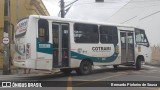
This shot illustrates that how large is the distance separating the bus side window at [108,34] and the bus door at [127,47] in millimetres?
735

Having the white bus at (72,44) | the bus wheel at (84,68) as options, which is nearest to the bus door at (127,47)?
the white bus at (72,44)

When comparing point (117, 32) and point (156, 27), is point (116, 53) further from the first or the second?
point (156, 27)

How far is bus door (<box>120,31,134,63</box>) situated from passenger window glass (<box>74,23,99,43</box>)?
2.59 metres

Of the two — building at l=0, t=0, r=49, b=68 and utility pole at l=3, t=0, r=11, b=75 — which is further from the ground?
building at l=0, t=0, r=49, b=68

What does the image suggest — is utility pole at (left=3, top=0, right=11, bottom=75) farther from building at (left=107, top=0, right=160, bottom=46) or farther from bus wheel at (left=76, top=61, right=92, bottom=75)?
building at (left=107, top=0, right=160, bottom=46)

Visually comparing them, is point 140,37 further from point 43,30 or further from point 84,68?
point 43,30

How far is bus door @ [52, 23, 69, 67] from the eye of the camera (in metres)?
19.2

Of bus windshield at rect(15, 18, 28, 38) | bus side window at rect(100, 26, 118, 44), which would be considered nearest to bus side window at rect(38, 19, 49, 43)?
bus windshield at rect(15, 18, 28, 38)

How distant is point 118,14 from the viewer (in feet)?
230

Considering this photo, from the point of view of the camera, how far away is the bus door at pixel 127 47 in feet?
77.3

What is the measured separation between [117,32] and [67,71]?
3961 millimetres

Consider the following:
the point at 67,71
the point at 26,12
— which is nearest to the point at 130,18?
the point at 26,12

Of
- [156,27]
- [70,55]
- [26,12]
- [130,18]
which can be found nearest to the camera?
[70,55]

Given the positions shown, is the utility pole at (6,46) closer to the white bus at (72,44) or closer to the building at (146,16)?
the white bus at (72,44)
